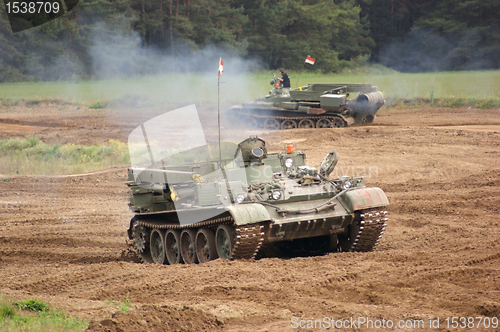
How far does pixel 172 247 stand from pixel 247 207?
2339 mm

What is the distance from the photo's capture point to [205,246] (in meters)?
10.1

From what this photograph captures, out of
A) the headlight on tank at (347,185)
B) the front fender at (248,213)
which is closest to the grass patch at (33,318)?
the front fender at (248,213)

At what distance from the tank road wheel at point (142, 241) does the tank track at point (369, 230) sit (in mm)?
3808

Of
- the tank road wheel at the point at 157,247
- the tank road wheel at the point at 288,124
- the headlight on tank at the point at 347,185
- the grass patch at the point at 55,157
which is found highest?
the tank road wheel at the point at 288,124

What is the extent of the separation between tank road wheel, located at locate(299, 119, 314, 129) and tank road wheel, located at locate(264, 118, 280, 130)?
1.06 metres

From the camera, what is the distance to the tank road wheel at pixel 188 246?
10297 millimetres

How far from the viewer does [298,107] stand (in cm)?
2677

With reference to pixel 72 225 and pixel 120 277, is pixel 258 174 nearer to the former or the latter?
pixel 120 277

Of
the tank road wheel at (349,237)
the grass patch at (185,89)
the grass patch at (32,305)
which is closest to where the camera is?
the grass patch at (32,305)

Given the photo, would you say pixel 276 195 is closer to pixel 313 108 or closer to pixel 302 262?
pixel 302 262

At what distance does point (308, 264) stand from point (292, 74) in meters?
38.0

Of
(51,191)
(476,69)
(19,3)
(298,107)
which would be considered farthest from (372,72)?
(51,191)

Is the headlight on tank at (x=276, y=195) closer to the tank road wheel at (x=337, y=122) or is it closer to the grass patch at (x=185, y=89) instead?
the tank road wheel at (x=337, y=122)

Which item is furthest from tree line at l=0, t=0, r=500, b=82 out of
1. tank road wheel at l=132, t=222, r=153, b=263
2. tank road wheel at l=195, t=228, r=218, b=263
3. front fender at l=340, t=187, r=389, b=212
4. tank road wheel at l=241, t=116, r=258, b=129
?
front fender at l=340, t=187, r=389, b=212
